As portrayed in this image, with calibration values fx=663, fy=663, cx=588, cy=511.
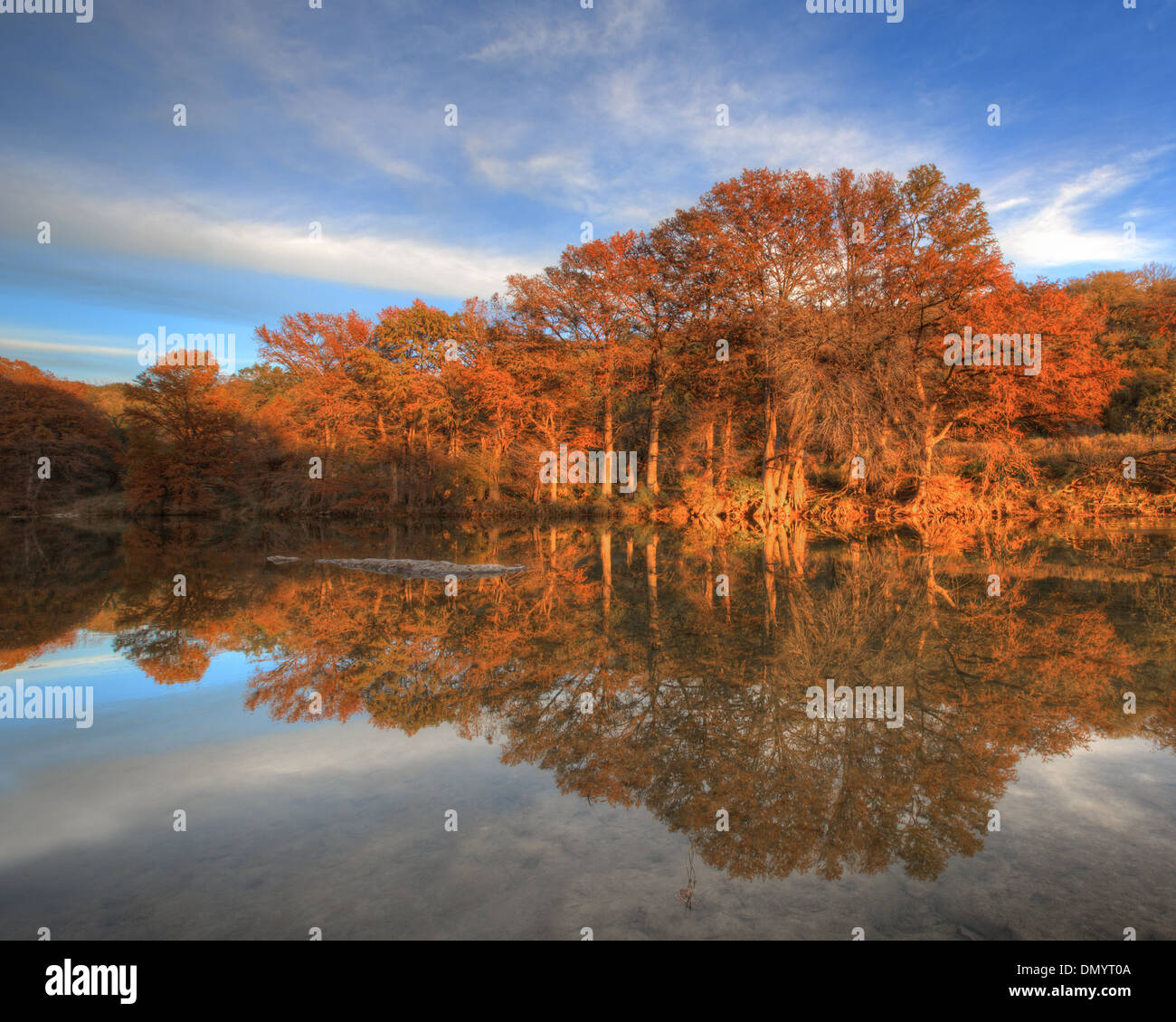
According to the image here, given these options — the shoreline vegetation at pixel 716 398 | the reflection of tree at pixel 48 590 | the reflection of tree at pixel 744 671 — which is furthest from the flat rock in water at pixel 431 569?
the shoreline vegetation at pixel 716 398

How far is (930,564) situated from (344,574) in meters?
11.3

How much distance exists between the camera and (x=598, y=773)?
3998 mm

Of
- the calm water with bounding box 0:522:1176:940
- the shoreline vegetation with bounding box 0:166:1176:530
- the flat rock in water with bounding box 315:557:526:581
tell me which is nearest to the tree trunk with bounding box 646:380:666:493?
the shoreline vegetation with bounding box 0:166:1176:530

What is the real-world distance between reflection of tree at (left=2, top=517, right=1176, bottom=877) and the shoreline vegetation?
11.7 meters

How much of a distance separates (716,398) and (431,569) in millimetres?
18507

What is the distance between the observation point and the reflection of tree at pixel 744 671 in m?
3.57

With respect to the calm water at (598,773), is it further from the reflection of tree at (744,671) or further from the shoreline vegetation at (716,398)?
the shoreline vegetation at (716,398)

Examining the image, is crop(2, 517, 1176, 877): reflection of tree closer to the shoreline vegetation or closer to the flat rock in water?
the flat rock in water

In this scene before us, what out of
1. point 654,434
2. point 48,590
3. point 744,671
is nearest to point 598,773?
point 744,671

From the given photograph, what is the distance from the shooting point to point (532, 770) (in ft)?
13.4

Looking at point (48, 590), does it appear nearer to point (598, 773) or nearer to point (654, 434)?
point (598, 773)

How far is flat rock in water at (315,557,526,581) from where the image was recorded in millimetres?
12484

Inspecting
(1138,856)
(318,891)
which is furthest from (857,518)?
(318,891)
